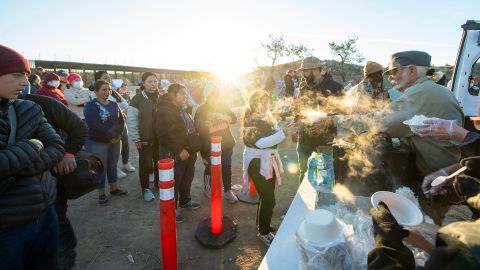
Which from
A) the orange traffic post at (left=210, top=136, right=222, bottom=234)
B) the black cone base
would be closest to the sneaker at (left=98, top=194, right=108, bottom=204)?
the black cone base

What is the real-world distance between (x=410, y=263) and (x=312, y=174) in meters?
2.04

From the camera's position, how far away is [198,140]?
4777 mm

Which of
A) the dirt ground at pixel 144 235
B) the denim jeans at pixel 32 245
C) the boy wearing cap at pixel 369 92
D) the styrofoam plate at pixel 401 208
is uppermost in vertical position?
the boy wearing cap at pixel 369 92

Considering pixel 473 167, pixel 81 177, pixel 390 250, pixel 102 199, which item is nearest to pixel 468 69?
pixel 473 167

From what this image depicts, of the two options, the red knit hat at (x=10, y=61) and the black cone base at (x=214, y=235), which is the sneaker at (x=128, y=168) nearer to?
the black cone base at (x=214, y=235)

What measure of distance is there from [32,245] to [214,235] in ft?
7.43

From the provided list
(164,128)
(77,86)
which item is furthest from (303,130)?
(77,86)

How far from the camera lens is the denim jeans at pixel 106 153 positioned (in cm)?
470

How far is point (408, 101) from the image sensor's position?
8.13 feet

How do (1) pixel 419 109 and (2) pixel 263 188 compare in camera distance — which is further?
(2) pixel 263 188

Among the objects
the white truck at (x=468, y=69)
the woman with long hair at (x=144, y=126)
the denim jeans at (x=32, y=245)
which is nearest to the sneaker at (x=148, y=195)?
the woman with long hair at (x=144, y=126)

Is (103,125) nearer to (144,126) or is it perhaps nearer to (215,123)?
(144,126)

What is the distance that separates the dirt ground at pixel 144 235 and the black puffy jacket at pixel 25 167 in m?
1.84

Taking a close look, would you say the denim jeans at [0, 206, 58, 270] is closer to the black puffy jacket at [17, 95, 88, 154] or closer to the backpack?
the backpack
